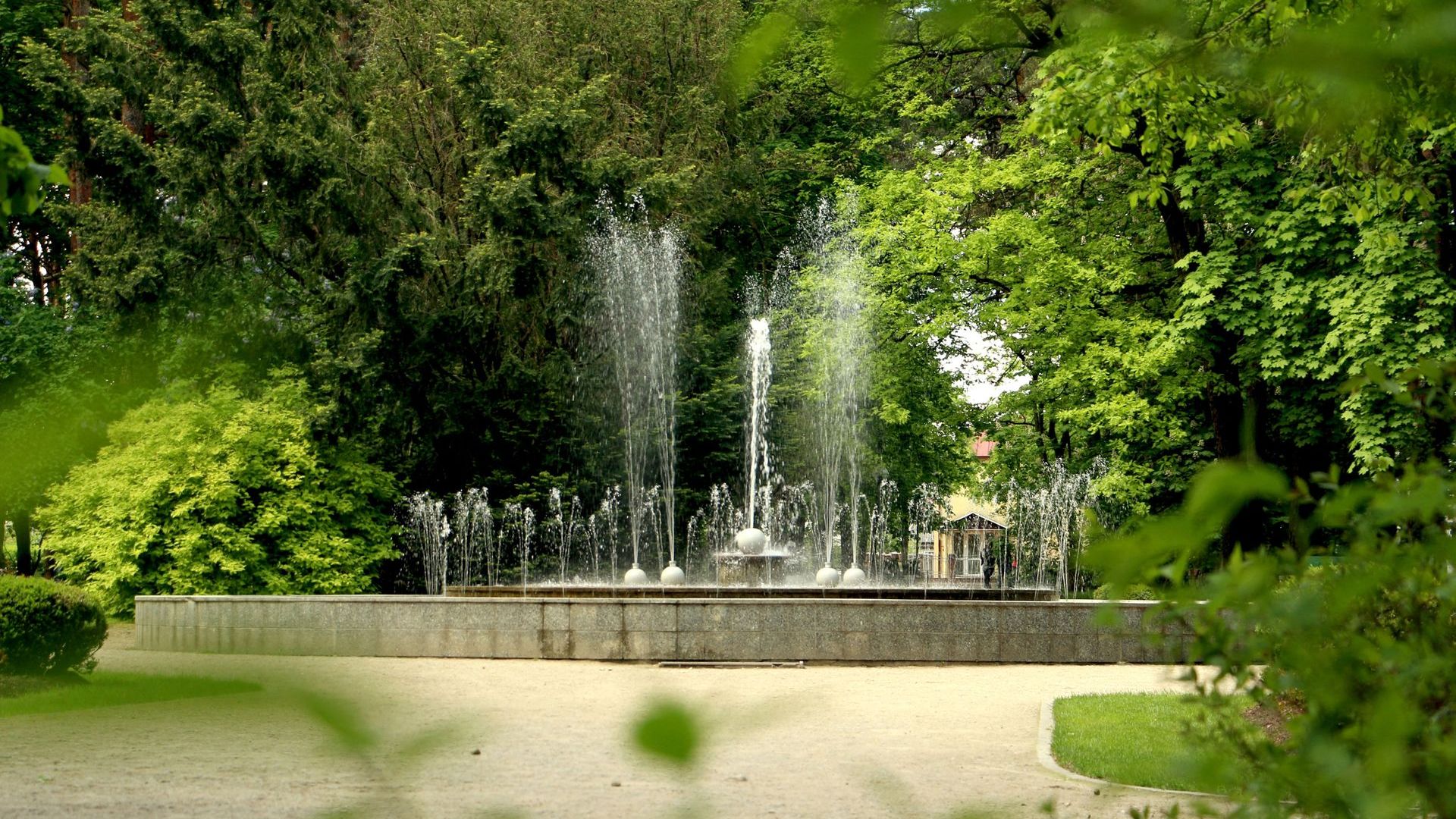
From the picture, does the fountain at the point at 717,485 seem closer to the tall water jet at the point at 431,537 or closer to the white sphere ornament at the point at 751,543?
the tall water jet at the point at 431,537

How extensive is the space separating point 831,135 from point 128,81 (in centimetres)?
1481

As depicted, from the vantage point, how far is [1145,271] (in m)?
27.8

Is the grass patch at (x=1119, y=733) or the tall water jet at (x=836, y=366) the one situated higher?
the tall water jet at (x=836, y=366)

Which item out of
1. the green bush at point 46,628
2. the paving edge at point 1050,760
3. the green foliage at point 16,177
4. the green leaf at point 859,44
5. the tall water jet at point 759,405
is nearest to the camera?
the green leaf at point 859,44

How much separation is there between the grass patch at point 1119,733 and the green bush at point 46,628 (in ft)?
29.5

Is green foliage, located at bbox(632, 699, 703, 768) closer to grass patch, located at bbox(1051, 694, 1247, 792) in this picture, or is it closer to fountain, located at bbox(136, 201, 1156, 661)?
grass patch, located at bbox(1051, 694, 1247, 792)

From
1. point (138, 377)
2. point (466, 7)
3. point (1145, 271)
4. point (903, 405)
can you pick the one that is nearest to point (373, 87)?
point (466, 7)

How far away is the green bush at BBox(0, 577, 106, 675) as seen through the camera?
44.6 feet

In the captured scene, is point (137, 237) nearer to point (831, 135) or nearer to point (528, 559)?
point (528, 559)

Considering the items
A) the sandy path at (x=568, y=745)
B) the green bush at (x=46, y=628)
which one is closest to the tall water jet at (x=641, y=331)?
the sandy path at (x=568, y=745)

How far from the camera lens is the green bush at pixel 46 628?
13586 mm

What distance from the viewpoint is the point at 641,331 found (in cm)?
3089

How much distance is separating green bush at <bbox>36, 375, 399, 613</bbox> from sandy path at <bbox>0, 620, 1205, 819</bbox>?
17.7 feet

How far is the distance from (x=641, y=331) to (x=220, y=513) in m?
9.61
